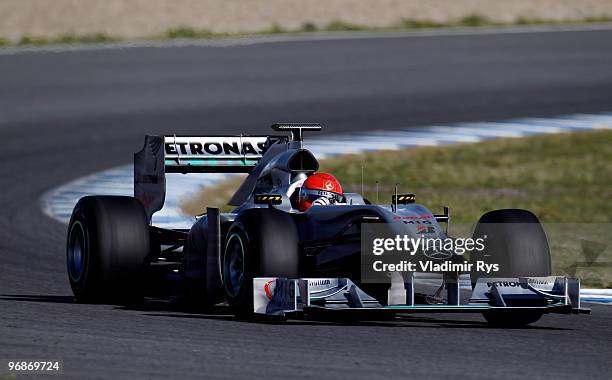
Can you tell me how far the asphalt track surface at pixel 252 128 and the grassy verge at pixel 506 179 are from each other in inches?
102

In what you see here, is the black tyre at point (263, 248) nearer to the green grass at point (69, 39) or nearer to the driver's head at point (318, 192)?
the driver's head at point (318, 192)

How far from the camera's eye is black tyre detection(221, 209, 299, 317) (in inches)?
385

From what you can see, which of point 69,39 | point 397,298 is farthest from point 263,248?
point 69,39

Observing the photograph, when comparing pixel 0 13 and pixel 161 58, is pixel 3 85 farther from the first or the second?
pixel 0 13

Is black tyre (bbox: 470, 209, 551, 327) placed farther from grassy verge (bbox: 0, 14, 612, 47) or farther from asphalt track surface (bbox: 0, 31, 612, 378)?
grassy verge (bbox: 0, 14, 612, 47)

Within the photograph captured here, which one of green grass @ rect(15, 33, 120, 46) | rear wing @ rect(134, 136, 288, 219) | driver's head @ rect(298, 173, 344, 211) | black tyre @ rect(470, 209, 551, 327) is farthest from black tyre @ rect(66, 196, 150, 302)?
green grass @ rect(15, 33, 120, 46)

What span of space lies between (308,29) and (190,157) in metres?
19.7

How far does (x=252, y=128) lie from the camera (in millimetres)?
23188

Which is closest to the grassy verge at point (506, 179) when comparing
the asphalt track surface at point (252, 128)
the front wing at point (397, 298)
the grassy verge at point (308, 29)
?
the asphalt track surface at point (252, 128)

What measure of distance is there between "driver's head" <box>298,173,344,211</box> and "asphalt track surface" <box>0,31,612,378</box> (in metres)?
1.14

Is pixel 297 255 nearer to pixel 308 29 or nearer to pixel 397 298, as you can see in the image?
pixel 397 298

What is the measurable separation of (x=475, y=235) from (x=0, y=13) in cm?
2316

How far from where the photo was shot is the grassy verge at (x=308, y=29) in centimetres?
2994

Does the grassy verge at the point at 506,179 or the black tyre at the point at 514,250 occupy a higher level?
the grassy verge at the point at 506,179
